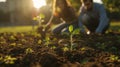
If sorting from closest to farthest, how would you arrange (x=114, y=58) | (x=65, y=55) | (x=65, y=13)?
(x=114, y=58), (x=65, y=55), (x=65, y=13)

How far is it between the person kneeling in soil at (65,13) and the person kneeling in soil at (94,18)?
45 centimetres

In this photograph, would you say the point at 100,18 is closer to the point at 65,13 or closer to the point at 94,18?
the point at 94,18

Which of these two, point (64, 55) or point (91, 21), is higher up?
point (91, 21)

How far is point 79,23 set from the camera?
10.7m

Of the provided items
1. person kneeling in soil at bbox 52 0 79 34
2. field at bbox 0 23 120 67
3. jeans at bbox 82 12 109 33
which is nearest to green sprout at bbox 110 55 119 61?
field at bbox 0 23 120 67

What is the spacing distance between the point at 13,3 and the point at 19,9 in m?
1.75

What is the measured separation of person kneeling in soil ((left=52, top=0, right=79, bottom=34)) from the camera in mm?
10508

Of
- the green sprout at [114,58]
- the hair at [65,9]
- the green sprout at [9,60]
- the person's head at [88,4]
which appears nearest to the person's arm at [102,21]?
the person's head at [88,4]

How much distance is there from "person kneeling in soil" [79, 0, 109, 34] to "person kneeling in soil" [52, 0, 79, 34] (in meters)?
0.45

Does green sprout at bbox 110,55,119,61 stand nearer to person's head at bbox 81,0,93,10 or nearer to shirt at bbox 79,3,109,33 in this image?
person's head at bbox 81,0,93,10

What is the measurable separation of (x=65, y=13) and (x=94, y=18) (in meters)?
0.99

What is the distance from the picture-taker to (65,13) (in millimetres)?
10914

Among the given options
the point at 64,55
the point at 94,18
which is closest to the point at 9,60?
the point at 64,55

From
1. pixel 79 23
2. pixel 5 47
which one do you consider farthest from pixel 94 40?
pixel 79 23
